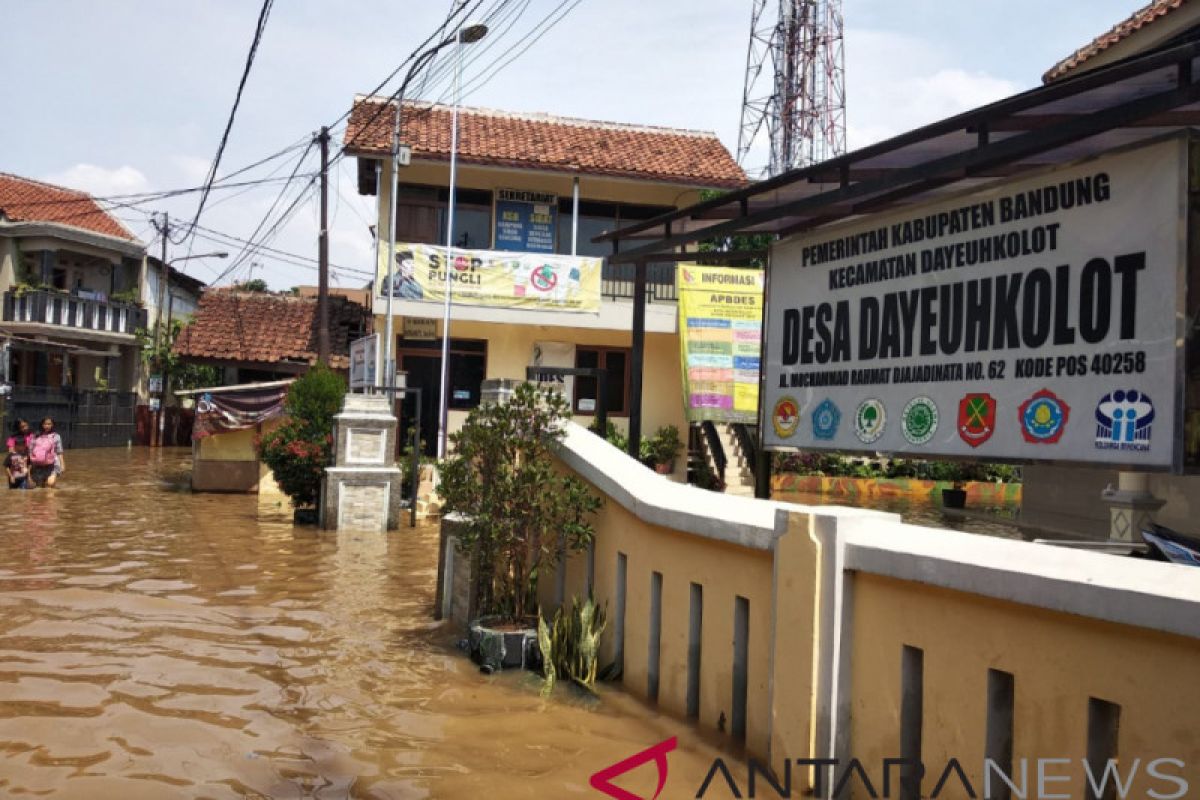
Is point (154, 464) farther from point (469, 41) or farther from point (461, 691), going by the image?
point (461, 691)

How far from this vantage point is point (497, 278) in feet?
71.2

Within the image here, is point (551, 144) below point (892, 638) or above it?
above

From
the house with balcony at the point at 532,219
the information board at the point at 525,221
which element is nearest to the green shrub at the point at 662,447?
the house with balcony at the point at 532,219

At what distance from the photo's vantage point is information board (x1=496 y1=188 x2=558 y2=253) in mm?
23484

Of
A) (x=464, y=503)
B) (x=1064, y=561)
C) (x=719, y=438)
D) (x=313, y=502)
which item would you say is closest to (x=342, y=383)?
(x=313, y=502)

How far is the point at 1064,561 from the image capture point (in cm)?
325

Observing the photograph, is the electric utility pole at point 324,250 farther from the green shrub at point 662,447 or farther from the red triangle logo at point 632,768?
the red triangle logo at point 632,768

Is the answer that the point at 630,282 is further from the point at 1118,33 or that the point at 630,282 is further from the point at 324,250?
the point at 1118,33

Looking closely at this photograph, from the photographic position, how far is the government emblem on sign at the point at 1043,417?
4289mm

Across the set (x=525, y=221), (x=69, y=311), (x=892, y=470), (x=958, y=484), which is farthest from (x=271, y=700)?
(x=69, y=311)

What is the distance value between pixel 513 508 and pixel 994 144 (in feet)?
11.9

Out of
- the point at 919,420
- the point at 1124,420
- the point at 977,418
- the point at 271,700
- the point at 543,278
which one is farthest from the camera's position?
the point at 543,278

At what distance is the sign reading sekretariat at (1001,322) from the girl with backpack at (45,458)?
18.6 metres

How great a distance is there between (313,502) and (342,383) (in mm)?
2197
